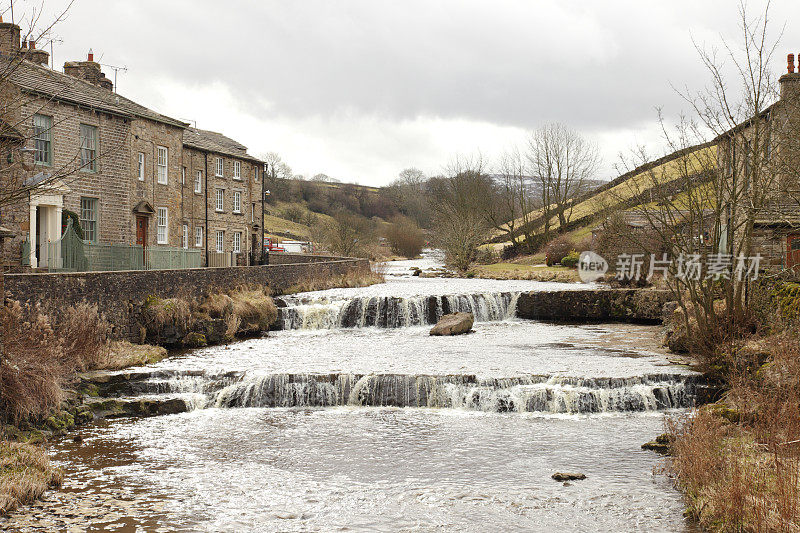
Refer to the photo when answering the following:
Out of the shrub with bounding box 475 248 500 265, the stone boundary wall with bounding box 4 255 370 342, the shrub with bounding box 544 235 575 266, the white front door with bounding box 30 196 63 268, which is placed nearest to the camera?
the stone boundary wall with bounding box 4 255 370 342

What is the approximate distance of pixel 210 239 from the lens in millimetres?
38031

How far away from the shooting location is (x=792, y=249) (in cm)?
1902

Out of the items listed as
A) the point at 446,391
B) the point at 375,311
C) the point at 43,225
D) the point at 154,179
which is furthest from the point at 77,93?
the point at 446,391

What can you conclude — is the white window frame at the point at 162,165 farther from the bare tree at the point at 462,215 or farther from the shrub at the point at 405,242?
the shrub at the point at 405,242

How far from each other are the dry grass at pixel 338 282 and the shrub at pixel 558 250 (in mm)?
13682

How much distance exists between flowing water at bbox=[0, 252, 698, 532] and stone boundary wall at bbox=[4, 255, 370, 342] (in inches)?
→ 86.8

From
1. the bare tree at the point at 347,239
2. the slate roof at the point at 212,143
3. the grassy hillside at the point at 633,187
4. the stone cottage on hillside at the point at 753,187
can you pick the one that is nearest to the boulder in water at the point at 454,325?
the grassy hillside at the point at 633,187

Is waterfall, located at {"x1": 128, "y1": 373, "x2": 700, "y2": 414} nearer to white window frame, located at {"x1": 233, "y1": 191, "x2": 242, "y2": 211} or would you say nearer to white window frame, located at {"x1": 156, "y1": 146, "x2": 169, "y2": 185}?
white window frame, located at {"x1": 156, "y1": 146, "x2": 169, "y2": 185}

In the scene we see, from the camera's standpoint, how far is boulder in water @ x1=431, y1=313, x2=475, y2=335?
22.7 m

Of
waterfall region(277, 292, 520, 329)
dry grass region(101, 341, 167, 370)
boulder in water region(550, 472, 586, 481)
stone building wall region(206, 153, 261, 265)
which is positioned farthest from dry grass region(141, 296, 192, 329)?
stone building wall region(206, 153, 261, 265)

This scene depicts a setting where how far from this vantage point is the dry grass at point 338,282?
93.5ft

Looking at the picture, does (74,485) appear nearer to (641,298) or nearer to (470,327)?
(470,327)

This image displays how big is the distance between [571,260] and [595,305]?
1652cm
